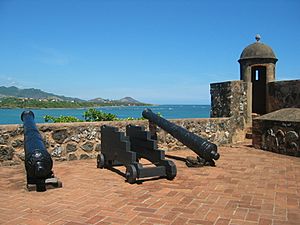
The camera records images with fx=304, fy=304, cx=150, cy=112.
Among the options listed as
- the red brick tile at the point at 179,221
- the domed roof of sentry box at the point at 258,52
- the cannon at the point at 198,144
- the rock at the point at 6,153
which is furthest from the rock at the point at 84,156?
the domed roof of sentry box at the point at 258,52

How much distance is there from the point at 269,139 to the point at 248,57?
3.98 m

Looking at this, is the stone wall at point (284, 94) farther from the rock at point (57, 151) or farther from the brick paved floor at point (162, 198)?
the rock at point (57, 151)

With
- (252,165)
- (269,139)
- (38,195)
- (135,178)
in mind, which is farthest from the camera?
(269,139)

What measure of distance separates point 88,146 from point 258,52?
714 centimetres

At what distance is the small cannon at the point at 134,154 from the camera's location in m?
4.70

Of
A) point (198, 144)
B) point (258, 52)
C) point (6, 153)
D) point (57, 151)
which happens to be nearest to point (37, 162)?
point (6, 153)

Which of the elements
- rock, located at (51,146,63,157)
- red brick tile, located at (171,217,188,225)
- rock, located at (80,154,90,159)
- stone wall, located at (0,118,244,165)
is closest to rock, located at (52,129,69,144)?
stone wall, located at (0,118,244,165)

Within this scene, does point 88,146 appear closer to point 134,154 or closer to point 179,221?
point 134,154

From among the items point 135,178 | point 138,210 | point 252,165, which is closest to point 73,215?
point 138,210

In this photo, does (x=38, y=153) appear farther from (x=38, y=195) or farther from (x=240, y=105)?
(x=240, y=105)

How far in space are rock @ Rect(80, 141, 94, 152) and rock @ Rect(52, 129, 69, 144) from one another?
445 millimetres

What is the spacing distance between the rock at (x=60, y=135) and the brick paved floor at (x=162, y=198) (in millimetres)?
930

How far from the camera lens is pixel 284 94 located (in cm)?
970

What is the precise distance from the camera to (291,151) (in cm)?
715
